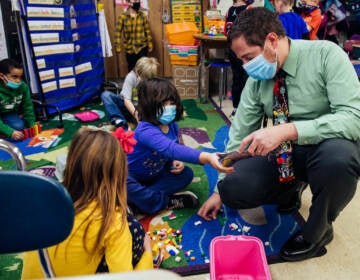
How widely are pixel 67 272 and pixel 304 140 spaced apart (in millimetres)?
908

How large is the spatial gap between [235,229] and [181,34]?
2.68 meters

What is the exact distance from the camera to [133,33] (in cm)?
407

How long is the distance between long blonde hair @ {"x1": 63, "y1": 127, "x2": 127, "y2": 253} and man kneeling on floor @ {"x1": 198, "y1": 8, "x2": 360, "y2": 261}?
1.72ft

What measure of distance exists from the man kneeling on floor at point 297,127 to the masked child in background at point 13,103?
1.88 m

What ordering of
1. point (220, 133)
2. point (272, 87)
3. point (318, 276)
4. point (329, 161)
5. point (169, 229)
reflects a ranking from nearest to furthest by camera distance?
point (329, 161)
point (318, 276)
point (272, 87)
point (169, 229)
point (220, 133)

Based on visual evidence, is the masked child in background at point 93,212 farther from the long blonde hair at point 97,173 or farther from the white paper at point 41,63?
the white paper at point 41,63

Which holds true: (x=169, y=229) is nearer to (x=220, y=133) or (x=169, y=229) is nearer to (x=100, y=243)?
(x=100, y=243)

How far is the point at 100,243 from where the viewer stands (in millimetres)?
957

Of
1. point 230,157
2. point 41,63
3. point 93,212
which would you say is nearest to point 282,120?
point 230,157

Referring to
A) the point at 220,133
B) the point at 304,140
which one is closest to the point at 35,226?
the point at 304,140

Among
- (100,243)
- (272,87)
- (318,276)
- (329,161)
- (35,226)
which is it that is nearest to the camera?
(35,226)

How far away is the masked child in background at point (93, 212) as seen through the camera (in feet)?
3.11

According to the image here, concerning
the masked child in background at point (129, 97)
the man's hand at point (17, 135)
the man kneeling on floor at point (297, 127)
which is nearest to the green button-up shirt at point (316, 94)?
the man kneeling on floor at point (297, 127)

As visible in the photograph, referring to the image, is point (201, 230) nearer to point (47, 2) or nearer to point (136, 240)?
point (136, 240)
